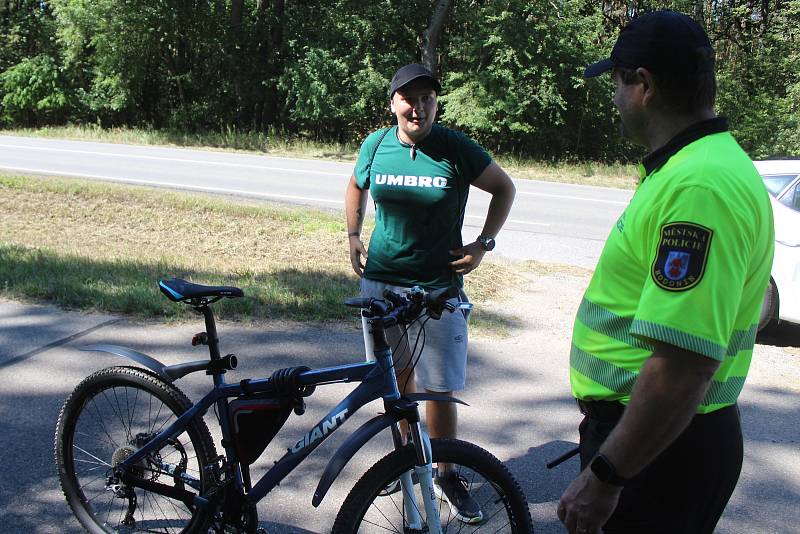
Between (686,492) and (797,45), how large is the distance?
23334mm

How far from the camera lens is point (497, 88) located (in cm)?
2181

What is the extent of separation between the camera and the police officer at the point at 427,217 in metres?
3.63

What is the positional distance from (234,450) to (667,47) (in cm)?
214

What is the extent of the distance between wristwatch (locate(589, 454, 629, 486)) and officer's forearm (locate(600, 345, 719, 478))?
0.03m

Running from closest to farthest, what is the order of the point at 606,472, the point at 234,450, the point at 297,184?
the point at 606,472 < the point at 234,450 < the point at 297,184

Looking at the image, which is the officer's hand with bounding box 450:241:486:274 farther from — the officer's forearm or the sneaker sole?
the officer's forearm

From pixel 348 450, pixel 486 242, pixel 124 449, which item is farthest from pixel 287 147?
pixel 348 450

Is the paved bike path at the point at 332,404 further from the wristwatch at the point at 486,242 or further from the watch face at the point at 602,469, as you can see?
the watch face at the point at 602,469

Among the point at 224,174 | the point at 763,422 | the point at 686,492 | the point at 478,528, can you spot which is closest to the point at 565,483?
the point at 478,528

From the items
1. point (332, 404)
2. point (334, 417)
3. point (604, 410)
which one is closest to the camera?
point (604, 410)

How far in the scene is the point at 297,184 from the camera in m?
15.7

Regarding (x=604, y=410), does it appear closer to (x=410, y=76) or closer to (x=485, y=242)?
(x=485, y=242)

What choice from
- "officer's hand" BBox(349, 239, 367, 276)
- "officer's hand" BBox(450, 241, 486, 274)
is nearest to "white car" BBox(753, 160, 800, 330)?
"officer's hand" BBox(450, 241, 486, 274)

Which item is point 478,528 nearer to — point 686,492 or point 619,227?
point 686,492
